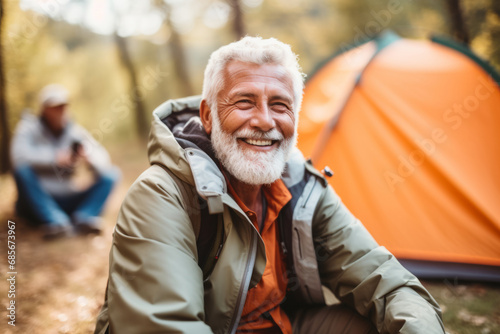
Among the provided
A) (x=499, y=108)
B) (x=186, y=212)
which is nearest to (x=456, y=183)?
(x=499, y=108)

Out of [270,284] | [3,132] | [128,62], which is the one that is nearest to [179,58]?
[128,62]

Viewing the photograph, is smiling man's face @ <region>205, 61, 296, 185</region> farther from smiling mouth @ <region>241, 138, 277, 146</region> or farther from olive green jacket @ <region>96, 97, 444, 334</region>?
olive green jacket @ <region>96, 97, 444, 334</region>

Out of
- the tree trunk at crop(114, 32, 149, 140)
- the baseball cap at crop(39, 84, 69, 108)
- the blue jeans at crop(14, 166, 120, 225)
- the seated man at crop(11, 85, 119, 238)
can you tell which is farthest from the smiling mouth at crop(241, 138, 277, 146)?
the tree trunk at crop(114, 32, 149, 140)

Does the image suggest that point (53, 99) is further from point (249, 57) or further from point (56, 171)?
point (249, 57)

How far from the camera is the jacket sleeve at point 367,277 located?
162 cm

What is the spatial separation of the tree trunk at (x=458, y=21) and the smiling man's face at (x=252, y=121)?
511 cm

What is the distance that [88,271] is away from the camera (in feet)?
12.0

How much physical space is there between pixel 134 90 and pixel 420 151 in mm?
12288

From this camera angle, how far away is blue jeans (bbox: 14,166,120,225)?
454 cm

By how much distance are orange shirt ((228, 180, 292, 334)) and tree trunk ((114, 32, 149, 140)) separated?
1246 centimetres

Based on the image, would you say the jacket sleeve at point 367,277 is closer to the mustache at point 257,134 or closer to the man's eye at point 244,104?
the mustache at point 257,134

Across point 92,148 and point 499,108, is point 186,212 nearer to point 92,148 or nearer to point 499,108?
point 499,108

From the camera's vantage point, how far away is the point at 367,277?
6.00 feet

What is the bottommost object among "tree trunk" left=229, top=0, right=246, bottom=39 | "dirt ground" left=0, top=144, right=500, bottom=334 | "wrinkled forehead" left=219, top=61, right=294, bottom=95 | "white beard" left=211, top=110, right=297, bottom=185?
"dirt ground" left=0, top=144, right=500, bottom=334
